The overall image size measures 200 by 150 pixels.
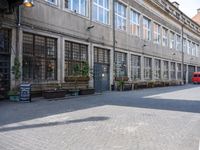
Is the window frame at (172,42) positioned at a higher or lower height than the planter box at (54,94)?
higher

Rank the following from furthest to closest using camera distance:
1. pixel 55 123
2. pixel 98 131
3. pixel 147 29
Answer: pixel 147 29 → pixel 55 123 → pixel 98 131

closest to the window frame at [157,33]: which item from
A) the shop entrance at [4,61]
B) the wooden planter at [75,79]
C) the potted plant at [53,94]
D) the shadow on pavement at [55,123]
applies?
the wooden planter at [75,79]

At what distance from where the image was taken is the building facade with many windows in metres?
15.0

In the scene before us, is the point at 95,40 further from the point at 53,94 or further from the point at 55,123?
the point at 55,123

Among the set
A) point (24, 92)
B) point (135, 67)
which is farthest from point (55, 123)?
point (135, 67)

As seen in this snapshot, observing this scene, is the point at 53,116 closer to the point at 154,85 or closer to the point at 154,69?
the point at 154,85

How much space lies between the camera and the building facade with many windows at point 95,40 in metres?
15.0

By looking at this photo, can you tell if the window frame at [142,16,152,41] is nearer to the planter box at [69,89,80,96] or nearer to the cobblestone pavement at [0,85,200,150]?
the planter box at [69,89,80,96]

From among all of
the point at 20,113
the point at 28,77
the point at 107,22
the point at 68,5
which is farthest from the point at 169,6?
the point at 20,113

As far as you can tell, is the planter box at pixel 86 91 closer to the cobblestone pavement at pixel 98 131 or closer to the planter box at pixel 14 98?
the planter box at pixel 14 98

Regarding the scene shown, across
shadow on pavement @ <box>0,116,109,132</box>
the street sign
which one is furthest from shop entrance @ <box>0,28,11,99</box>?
shadow on pavement @ <box>0,116,109,132</box>

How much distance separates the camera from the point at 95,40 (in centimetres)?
2112

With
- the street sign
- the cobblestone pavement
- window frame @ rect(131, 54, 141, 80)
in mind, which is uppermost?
window frame @ rect(131, 54, 141, 80)

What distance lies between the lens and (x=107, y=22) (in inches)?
923
